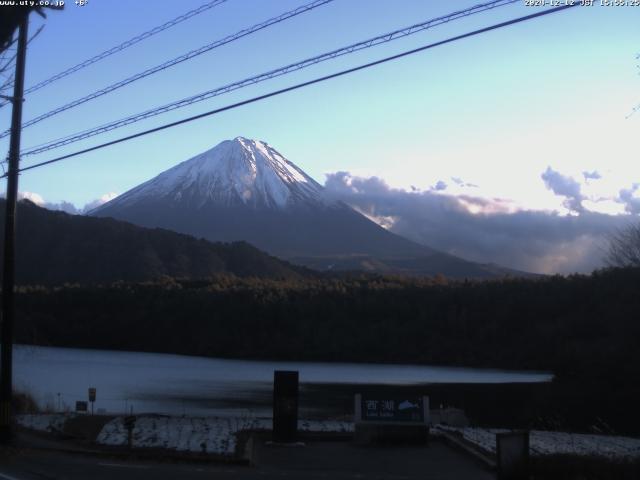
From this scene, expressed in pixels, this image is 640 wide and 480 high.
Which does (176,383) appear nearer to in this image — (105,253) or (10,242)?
(10,242)

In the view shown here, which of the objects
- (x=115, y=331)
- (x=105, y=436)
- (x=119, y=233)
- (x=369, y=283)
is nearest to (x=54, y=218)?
(x=119, y=233)

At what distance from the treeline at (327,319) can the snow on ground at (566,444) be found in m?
66.3

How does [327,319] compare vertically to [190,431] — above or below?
above

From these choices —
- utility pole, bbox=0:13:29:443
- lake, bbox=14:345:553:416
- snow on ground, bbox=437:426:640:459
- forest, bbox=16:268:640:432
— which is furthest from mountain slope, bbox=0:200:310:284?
→ snow on ground, bbox=437:426:640:459

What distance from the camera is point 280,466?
16.0m

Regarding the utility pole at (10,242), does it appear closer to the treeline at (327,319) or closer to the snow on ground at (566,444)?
the snow on ground at (566,444)

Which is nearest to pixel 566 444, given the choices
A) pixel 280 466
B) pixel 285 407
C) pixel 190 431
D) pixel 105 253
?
pixel 285 407

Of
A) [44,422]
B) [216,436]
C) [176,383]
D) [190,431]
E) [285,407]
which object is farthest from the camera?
[176,383]

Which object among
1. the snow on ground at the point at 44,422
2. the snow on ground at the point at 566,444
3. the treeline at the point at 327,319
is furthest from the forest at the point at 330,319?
the snow on ground at the point at 44,422

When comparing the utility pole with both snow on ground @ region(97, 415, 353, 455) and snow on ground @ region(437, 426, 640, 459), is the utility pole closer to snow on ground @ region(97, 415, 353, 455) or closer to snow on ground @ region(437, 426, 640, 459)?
snow on ground @ region(97, 415, 353, 455)

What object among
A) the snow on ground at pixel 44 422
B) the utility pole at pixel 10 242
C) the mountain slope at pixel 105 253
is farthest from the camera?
the mountain slope at pixel 105 253

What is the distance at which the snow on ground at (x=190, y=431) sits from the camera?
17.8 metres

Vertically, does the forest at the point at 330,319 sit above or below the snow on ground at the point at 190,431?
above

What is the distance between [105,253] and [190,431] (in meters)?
128
